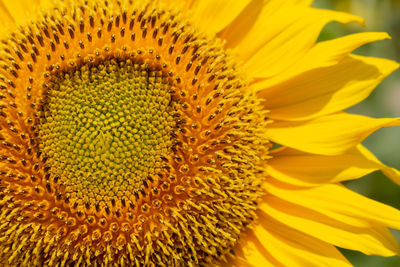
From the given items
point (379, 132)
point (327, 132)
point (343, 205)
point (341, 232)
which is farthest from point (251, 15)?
point (379, 132)

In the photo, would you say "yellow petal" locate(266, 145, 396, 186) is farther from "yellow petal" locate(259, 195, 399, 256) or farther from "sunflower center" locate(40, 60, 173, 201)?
"sunflower center" locate(40, 60, 173, 201)

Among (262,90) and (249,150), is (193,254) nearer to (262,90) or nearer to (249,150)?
(249,150)

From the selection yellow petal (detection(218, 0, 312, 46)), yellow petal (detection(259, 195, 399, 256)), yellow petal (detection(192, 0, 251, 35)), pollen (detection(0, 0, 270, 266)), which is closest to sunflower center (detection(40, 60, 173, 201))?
pollen (detection(0, 0, 270, 266))

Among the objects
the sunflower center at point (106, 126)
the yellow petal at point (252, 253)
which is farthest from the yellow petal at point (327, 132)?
the sunflower center at point (106, 126)

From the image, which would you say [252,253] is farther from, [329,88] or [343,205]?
[329,88]

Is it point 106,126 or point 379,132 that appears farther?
point 379,132

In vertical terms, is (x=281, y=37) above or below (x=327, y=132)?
above
